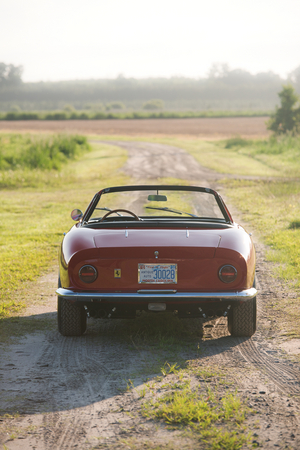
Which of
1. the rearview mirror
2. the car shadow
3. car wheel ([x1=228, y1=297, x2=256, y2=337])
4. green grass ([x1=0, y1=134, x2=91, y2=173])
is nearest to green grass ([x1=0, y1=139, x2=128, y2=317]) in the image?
green grass ([x1=0, y1=134, x2=91, y2=173])

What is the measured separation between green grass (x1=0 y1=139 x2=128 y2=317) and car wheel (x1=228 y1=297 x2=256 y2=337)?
2.44 m

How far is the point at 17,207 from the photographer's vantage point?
1433 cm

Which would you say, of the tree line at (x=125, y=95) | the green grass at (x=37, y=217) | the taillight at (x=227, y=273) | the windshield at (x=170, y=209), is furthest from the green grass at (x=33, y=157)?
the tree line at (x=125, y=95)

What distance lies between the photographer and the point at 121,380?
3652 mm

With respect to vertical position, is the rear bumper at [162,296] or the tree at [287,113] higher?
the tree at [287,113]

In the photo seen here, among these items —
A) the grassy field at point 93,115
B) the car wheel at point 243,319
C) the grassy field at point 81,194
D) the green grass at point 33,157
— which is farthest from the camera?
the grassy field at point 93,115

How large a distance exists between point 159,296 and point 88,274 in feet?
2.02

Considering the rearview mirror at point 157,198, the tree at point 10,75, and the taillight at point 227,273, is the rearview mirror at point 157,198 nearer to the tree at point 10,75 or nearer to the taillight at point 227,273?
the taillight at point 227,273

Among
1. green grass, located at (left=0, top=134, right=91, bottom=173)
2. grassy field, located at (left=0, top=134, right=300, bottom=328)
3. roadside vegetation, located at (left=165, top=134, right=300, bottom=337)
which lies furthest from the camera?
green grass, located at (left=0, top=134, right=91, bottom=173)

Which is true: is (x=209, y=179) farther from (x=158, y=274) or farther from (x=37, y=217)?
(x=158, y=274)

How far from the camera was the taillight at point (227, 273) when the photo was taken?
4.16 m

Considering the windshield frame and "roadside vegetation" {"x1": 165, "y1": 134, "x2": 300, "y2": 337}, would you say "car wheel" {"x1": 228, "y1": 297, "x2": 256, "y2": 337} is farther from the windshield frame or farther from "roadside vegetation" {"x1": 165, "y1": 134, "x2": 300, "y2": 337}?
the windshield frame

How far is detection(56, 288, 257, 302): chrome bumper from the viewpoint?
13.4 feet

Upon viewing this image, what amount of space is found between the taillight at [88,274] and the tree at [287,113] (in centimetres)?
3349
